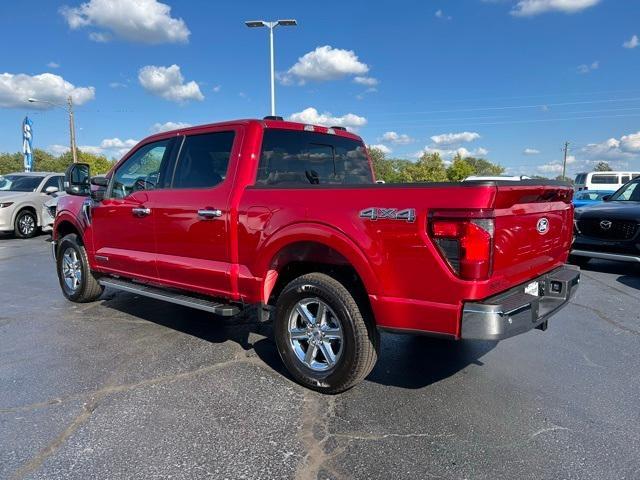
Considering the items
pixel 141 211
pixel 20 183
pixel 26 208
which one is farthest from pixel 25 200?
pixel 141 211

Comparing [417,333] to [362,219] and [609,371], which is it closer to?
[362,219]

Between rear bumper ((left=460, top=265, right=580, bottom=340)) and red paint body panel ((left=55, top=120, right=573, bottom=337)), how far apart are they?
69mm

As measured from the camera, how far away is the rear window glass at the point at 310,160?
4.16 metres

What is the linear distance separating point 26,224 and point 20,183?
1.54 meters

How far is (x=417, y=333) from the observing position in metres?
3.07

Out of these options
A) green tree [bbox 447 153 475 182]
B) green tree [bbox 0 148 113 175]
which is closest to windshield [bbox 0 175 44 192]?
green tree [bbox 447 153 475 182]

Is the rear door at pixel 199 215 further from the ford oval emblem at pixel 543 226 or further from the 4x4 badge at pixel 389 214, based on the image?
the ford oval emblem at pixel 543 226

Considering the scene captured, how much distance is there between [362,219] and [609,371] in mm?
2534

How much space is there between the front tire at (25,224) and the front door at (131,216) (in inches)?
385

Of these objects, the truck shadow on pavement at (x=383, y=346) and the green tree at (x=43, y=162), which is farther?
the green tree at (x=43, y=162)

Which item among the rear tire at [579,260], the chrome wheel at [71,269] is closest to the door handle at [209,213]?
the chrome wheel at [71,269]

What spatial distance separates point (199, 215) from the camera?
4.16 meters

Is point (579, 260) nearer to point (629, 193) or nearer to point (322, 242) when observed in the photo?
point (629, 193)

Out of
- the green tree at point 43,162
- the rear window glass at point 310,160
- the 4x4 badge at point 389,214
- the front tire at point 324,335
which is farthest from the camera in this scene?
the green tree at point 43,162
